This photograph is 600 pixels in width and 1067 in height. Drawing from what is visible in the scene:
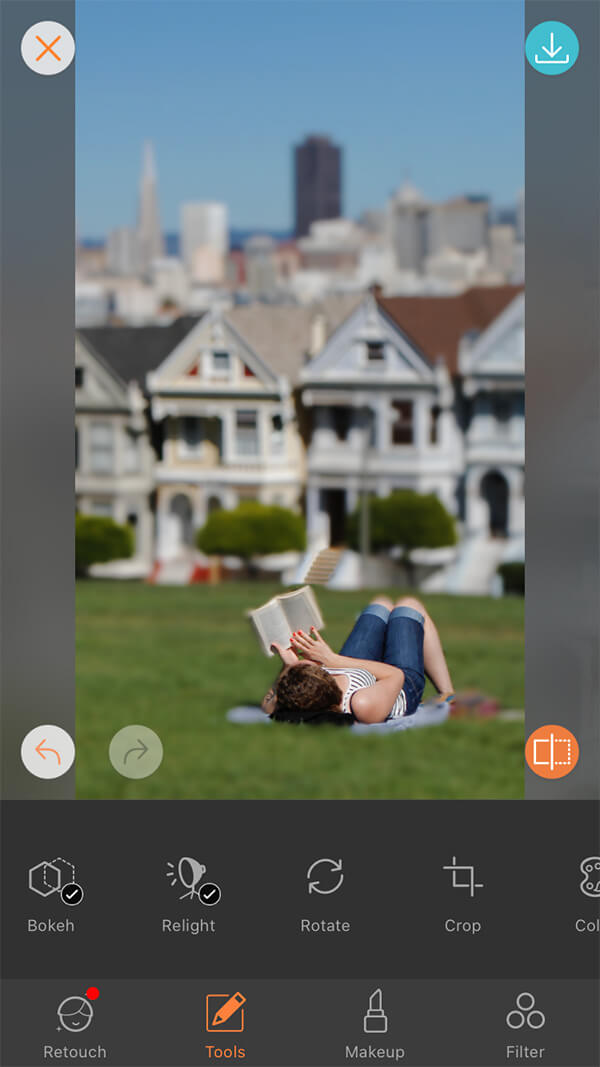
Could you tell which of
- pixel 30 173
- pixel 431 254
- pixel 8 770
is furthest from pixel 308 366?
pixel 431 254

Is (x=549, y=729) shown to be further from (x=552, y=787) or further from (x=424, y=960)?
(x=424, y=960)

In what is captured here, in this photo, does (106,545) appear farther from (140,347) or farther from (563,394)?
(563,394)

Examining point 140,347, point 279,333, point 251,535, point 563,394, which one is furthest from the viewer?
point 140,347

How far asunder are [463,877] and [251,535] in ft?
13.4

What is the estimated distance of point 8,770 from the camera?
17.0 feet

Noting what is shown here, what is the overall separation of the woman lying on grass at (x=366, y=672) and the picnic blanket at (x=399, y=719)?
0.03 metres

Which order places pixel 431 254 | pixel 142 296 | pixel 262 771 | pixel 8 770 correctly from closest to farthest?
1. pixel 8 770
2. pixel 262 771
3. pixel 142 296
4. pixel 431 254

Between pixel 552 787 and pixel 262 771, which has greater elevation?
pixel 552 787

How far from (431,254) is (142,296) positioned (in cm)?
1385

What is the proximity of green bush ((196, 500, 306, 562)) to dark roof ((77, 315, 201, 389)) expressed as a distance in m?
10.0

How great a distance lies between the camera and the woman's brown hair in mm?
2740

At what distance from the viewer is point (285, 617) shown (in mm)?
2660

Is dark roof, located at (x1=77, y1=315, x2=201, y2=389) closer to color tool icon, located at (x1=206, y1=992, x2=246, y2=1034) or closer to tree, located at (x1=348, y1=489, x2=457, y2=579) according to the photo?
tree, located at (x1=348, y1=489, x2=457, y2=579)

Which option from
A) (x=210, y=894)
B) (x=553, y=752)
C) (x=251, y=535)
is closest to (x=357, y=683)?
(x=553, y=752)
